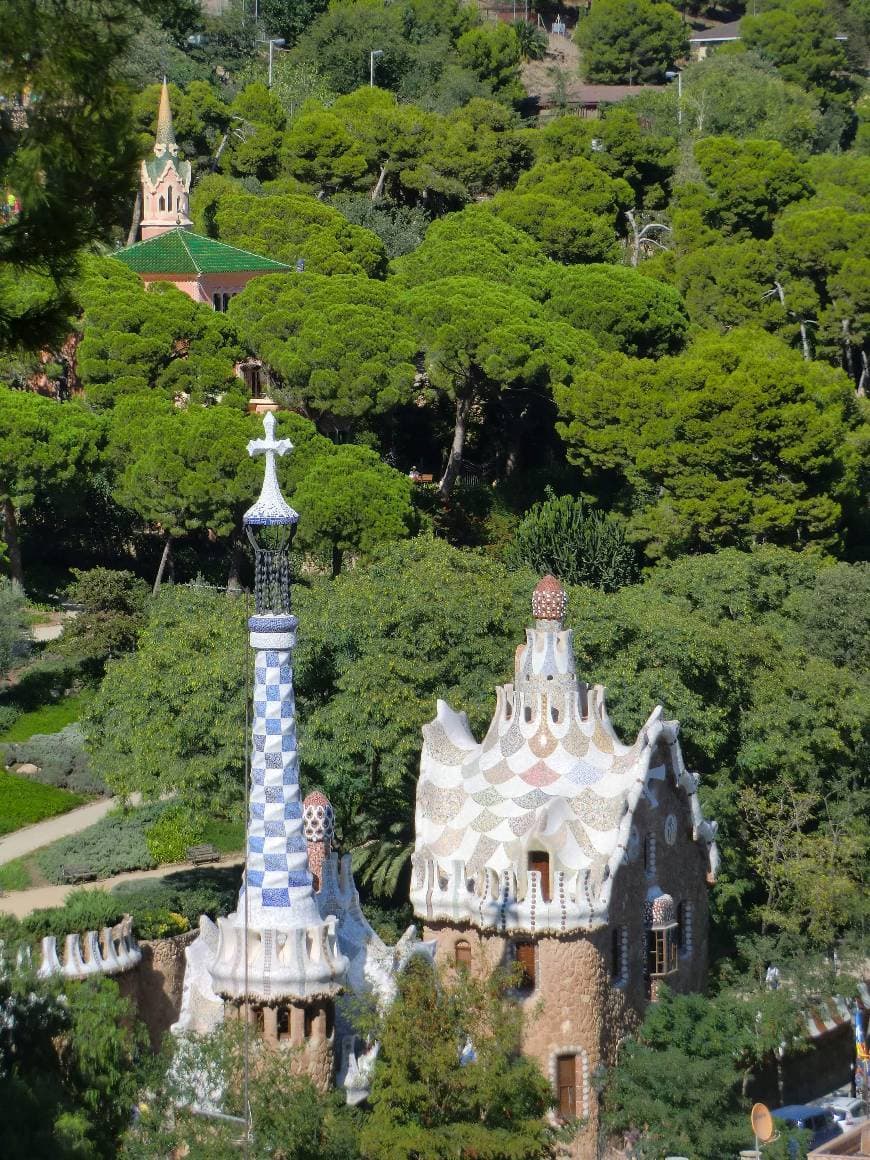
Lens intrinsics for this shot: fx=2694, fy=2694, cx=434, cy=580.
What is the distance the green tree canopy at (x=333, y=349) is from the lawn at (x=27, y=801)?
1485cm

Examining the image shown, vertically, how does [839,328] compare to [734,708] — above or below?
above

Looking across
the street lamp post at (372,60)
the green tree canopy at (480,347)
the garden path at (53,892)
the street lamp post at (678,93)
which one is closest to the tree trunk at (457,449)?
the green tree canopy at (480,347)

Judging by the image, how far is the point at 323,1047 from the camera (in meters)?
28.8

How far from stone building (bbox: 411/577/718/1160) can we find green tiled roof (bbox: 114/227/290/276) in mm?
30168

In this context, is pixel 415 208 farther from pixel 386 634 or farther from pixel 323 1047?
pixel 323 1047

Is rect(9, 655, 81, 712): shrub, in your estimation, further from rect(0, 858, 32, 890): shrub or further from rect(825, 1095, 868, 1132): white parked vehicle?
rect(825, 1095, 868, 1132): white parked vehicle

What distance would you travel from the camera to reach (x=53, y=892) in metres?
38.3

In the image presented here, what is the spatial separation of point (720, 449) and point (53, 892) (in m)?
21.1

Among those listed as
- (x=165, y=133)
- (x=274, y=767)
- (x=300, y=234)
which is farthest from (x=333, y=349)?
(x=274, y=767)

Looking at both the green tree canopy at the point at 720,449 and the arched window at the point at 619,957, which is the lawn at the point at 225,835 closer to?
the arched window at the point at 619,957

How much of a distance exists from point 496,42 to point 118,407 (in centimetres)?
4799

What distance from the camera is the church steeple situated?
67812mm

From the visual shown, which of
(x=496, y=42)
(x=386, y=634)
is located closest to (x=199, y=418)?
(x=386, y=634)

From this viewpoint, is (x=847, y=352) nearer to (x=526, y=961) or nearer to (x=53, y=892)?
(x=53, y=892)
